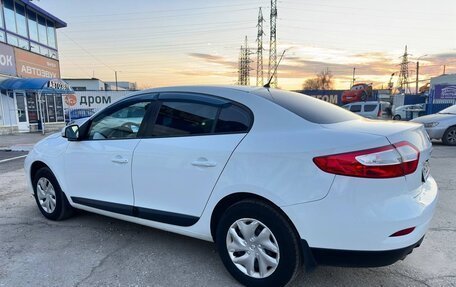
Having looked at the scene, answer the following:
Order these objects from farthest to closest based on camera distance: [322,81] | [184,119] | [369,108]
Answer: [322,81]
[369,108]
[184,119]

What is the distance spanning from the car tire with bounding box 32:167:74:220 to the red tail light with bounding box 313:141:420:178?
3332 mm

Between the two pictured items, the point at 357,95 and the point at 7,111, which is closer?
the point at 7,111

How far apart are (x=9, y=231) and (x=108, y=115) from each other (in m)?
1.93

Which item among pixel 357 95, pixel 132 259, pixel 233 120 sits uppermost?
pixel 233 120

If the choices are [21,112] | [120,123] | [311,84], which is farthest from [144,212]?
[311,84]

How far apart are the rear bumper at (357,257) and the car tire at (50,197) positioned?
318 cm

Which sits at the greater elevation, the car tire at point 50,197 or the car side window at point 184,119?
the car side window at point 184,119

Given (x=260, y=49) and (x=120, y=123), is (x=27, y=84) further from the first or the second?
(x=260, y=49)

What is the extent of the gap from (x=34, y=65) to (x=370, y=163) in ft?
68.8

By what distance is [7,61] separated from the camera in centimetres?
1623

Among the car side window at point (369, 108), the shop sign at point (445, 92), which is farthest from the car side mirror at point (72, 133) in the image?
the shop sign at point (445, 92)

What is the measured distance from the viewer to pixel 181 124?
3.06 meters

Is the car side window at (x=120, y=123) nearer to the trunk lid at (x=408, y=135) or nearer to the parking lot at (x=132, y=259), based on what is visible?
the parking lot at (x=132, y=259)

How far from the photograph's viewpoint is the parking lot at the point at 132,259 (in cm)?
283
